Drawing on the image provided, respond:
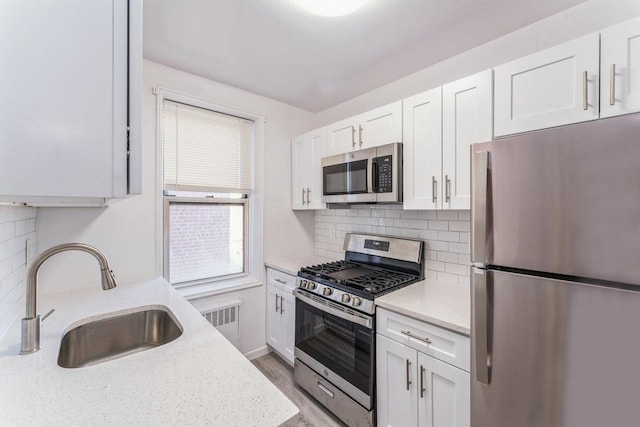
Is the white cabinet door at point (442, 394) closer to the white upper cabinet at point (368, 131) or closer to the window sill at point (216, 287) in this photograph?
the white upper cabinet at point (368, 131)

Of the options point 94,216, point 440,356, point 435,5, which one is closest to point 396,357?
point 440,356

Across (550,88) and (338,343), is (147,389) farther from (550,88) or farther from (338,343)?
(550,88)

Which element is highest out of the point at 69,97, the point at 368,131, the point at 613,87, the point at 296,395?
the point at 368,131

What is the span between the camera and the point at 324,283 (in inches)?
79.7

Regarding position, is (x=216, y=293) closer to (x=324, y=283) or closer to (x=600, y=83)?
(x=324, y=283)

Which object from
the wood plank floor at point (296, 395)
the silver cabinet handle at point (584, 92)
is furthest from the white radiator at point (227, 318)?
the silver cabinet handle at point (584, 92)

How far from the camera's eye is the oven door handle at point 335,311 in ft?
5.60

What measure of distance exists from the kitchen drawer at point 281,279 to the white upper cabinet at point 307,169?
0.69 metres

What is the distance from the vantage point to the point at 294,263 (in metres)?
2.70

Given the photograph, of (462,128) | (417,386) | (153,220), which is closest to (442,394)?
(417,386)

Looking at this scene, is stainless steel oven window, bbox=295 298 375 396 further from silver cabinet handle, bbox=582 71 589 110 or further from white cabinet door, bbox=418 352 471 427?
silver cabinet handle, bbox=582 71 589 110

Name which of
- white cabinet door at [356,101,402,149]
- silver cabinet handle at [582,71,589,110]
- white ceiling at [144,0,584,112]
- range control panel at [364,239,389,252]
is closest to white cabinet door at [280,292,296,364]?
range control panel at [364,239,389,252]

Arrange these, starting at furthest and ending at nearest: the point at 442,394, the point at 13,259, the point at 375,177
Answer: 1. the point at 375,177
2. the point at 442,394
3. the point at 13,259

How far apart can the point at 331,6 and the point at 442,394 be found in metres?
2.08
